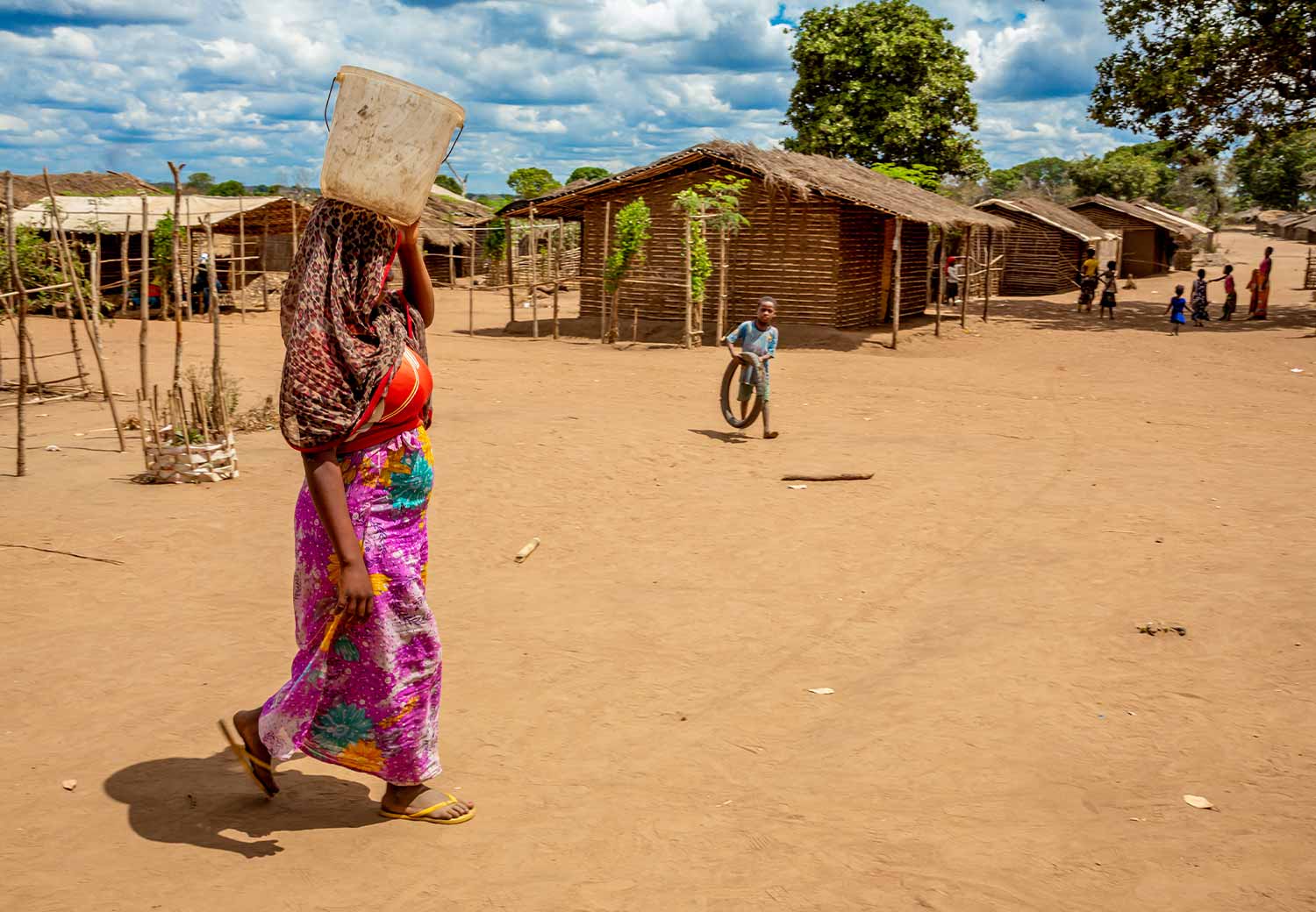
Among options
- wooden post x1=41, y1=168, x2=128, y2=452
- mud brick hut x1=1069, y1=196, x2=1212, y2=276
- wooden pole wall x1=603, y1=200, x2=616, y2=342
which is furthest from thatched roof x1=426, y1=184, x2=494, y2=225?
wooden post x1=41, y1=168, x2=128, y2=452

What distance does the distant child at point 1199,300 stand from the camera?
22.5 m

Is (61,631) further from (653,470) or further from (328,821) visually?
(653,470)

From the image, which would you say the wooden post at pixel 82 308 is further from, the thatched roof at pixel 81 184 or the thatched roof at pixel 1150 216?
the thatched roof at pixel 1150 216

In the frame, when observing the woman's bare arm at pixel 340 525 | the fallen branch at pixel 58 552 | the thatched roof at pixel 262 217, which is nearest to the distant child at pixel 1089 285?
the thatched roof at pixel 262 217

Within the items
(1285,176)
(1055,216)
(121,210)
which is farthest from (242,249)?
(1285,176)

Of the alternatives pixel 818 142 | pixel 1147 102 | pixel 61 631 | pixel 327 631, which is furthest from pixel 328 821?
pixel 818 142

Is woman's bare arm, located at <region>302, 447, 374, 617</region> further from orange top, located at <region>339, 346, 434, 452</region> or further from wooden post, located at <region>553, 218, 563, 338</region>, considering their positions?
wooden post, located at <region>553, 218, 563, 338</region>

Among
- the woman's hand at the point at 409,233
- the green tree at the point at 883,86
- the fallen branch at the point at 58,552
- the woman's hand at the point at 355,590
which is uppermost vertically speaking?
the green tree at the point at 883,86

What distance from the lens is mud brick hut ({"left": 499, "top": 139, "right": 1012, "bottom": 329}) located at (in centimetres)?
1878

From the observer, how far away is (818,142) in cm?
3161

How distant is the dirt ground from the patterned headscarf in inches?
48.4

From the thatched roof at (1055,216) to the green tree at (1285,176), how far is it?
30102 millimetres

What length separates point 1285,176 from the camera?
6244 centimetres

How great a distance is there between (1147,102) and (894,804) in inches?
957
